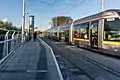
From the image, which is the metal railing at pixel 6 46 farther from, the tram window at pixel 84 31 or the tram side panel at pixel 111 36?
the tram window at pixel 84 31

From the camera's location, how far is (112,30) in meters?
22.8

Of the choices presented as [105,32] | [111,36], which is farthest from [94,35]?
[111,36]

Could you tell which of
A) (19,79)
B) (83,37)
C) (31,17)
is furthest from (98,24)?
(31,17)

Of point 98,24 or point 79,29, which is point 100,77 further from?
point 79,29

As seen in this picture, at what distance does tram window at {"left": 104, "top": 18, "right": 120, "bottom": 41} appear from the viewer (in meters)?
22.2

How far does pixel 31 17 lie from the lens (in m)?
52.9

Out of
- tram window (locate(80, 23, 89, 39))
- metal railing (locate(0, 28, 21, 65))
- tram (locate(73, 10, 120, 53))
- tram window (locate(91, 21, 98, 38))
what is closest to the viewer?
metal railing (locate(0, 28, 21, 65))

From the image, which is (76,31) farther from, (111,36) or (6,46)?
(6,46)

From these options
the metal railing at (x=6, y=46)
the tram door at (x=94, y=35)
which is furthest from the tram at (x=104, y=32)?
the metal railing at (x=6, y=46)

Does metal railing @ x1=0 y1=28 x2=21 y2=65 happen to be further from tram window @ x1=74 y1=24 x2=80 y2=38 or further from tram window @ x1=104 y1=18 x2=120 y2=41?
tram window @ x1=74 y1=24 x2=80 y2=38

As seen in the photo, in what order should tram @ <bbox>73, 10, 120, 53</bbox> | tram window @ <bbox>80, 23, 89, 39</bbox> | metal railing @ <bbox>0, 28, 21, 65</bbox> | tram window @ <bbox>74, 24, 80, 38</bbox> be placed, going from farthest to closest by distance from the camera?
1. tram window @ <bbox>74, 24, 80, 38</bbox>
2. tram window @ <bbox>80, 23, 89, 39</bbox>
3. tram @ <bbox>73, 10, 120, 53</bbox>
4. metal railing @ <bbox>0, 28, 21, 65</bbox>

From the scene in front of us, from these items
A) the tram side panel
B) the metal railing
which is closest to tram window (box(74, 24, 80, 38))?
the tram side panel

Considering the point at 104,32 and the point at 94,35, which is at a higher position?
the point at 104,32

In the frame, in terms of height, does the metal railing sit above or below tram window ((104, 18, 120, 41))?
below
